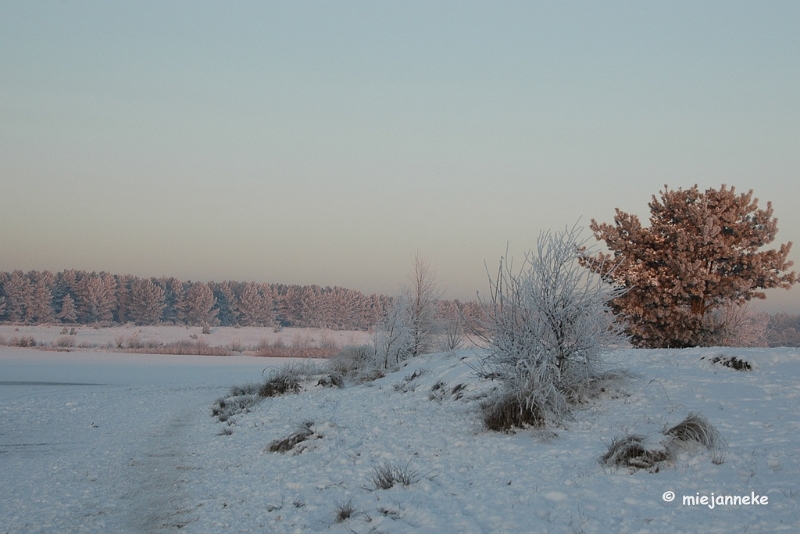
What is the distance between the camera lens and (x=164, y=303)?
98562 millimetres

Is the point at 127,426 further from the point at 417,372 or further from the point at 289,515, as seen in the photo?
the point at 289,515

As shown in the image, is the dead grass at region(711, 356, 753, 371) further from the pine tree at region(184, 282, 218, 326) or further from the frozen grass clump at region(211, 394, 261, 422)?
the pine tree at region(184, 282, 218, 326)

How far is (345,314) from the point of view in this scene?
374 ft

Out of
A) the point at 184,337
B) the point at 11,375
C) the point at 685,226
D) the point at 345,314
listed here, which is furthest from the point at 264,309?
the point at 685,226

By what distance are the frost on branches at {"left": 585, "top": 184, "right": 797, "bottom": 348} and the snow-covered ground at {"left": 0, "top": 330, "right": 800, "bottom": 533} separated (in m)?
Result: 8.12

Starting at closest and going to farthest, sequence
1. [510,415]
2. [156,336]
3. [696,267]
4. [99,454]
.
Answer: [510,415]
[99,454]
[696,267]
[156,336]

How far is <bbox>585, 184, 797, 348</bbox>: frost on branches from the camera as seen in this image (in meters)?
20.5

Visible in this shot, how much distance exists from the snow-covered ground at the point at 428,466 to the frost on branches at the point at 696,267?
8.12m

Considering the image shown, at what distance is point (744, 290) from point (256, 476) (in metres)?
19.3

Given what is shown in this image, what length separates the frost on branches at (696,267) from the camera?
2047cm

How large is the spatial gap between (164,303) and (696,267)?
93800mm

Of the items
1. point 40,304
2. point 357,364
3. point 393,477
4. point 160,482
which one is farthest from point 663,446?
point 40,304

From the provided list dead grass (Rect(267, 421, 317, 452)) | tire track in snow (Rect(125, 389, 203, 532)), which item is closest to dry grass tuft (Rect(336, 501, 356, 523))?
tire track in snow (Rect(125, 389, 203, 532))

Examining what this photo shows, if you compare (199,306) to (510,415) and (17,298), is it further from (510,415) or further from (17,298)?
(510,415)
